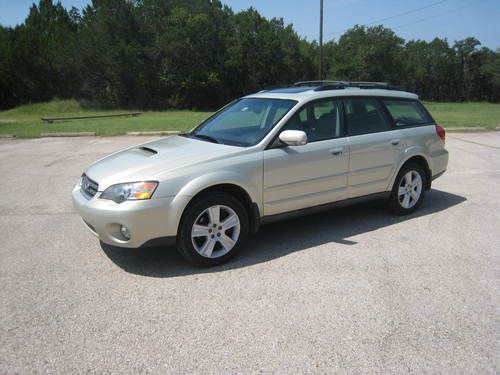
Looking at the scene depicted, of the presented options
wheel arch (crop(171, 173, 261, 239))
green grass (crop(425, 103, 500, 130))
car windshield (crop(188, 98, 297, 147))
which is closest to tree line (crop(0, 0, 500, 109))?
green grass (crop(425, 103, 500, 130))

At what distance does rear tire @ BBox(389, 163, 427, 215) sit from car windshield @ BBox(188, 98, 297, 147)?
1933mm

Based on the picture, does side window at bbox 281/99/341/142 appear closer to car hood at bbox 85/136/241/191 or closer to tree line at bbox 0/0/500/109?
car hood at bbox 85/136/241/191

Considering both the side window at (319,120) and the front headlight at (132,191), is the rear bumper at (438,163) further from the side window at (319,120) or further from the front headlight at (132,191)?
the front headlight at (132,191)

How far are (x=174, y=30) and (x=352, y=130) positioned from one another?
Answer: 45549 mm

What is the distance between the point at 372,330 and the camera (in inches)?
129

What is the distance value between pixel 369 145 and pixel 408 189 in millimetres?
1051

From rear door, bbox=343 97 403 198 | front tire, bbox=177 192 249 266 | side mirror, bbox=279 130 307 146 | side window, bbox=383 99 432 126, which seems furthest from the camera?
side window, bbox=383 99 432 126

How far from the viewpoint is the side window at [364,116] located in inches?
214

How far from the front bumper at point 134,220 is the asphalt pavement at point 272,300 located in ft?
1.27

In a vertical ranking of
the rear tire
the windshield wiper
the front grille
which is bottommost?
the rear tire

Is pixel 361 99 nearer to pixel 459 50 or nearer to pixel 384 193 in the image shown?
pixel 384 193

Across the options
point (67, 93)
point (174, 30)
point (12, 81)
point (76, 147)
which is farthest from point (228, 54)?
point (76, 147)

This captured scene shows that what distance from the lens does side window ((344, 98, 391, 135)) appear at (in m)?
5.43

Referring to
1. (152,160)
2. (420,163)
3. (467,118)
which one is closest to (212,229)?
(152,160)
